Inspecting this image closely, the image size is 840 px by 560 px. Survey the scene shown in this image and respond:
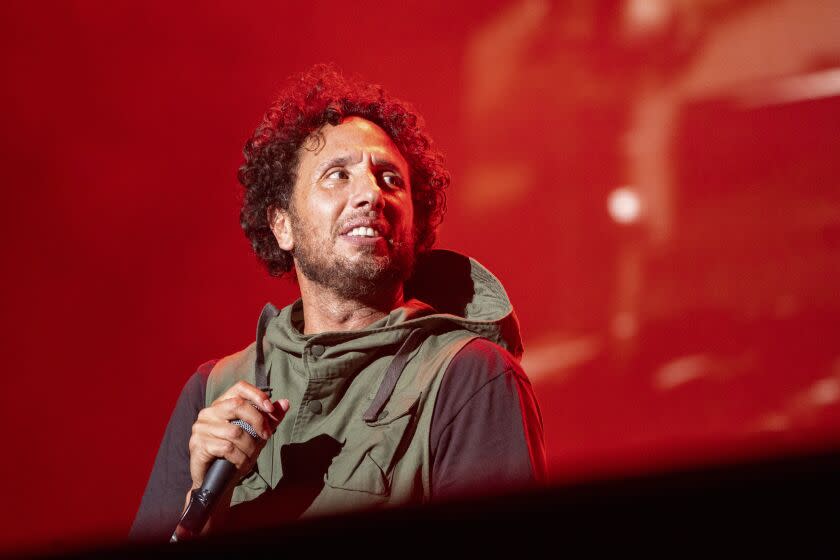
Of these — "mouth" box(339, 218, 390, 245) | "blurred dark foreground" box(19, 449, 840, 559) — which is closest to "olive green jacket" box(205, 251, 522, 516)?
"mouth" box(339, 218, 390, 245)

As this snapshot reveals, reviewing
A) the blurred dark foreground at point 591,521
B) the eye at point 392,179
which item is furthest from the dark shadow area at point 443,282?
the blurred dark foreground at point 591,521

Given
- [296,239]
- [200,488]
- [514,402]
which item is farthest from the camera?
[296,239]

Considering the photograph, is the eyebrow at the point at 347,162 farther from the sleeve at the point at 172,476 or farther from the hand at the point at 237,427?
the hand at the point at 237,427

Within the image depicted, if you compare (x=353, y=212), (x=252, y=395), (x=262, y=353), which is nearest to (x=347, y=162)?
(x=353, y=212)

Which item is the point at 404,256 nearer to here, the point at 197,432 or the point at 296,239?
the point at 296,239

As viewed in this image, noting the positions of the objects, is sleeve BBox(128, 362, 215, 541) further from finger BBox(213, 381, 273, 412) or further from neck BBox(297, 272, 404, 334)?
finger BBox(213, 381, 273, 412)

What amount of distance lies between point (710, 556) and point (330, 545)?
0.33 m

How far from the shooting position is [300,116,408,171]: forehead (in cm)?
135

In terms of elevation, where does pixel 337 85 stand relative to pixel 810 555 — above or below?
above

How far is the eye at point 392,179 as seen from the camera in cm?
135

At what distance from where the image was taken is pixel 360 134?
1376 mm

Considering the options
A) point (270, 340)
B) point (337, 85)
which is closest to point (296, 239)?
point (270, 340)

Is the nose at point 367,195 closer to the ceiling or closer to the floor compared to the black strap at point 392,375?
closer to the ceiling

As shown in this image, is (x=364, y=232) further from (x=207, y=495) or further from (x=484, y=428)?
(x=207, y=495)
